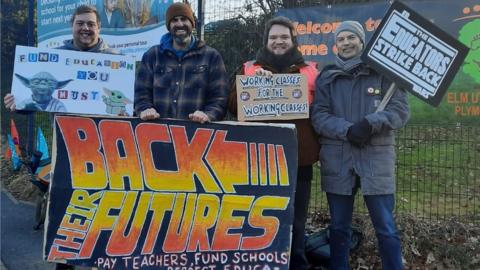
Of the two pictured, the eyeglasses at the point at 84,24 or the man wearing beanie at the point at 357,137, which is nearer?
the man wearing beanie at the point at 357,137

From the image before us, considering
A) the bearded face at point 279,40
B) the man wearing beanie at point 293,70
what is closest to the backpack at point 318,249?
the man wearing beanie at point 293,70

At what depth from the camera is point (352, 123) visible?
3.64m

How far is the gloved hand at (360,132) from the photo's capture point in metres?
3.52

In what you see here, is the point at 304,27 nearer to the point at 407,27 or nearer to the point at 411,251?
the point at 407,27

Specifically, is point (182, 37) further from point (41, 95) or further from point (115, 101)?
point (41, 95)

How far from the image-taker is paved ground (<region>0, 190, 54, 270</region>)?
4.90 meters

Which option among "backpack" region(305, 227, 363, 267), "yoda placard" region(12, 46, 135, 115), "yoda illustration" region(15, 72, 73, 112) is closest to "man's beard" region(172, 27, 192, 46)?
"yoda placard" region(12, 46, 135, 115)

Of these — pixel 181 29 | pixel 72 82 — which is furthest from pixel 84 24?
pixel 181 29

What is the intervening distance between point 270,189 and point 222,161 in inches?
15.8

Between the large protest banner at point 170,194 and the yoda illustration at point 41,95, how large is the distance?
0.77 feet

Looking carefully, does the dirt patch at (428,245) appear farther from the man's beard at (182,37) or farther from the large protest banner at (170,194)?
the man's beard at (182,37)

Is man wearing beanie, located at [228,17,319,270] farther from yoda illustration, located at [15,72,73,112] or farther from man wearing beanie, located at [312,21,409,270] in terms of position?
yoda illustration, located at [15,72,73,112]

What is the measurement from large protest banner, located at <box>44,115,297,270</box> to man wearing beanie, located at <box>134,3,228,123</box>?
0.20 meters

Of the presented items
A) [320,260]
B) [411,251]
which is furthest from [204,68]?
[411,251]
